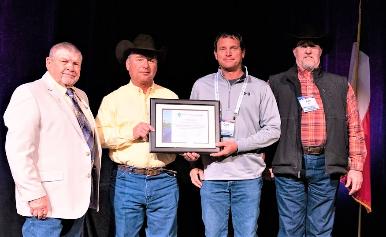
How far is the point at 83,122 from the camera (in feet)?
9.44

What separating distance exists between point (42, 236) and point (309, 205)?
5.20ft

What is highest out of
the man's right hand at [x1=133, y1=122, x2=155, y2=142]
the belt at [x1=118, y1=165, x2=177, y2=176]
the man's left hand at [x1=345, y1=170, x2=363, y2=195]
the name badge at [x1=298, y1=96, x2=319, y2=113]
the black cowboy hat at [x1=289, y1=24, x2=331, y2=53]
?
the black cowboy hat at [x1=289, y1=24, x2=331, y2=53]

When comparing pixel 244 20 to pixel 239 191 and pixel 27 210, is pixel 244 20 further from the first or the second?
pixel 27 210

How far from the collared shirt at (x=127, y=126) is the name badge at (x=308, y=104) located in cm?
85

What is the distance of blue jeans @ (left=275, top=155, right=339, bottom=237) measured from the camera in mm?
3217

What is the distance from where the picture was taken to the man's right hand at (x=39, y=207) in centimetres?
257

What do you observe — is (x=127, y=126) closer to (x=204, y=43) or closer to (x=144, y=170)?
(x=144, y=170)

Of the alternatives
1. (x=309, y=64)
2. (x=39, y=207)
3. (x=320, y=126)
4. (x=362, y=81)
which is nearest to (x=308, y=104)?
(x=320, y=126)

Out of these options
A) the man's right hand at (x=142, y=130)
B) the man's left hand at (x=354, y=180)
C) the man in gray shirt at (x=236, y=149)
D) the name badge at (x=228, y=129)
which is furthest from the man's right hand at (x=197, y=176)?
the man's left hand at (x=354, y=180)

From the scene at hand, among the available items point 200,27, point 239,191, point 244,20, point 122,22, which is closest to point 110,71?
point 122,22

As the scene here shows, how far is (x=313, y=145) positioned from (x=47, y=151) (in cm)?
156

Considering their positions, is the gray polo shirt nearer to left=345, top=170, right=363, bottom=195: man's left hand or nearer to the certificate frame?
the certificate frame

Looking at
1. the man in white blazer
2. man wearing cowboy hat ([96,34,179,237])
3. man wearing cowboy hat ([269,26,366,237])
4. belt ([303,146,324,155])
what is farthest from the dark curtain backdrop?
belt ([303,146,324,155])

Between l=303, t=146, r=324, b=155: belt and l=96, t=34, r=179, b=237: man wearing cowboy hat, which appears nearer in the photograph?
l=96, t=34, r=179, b=237: man wearing cowboy hat
